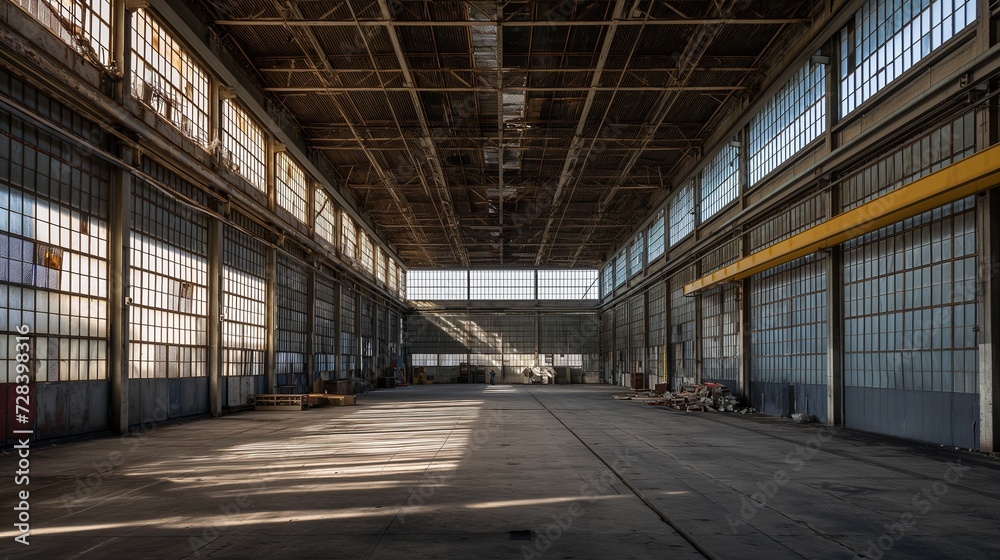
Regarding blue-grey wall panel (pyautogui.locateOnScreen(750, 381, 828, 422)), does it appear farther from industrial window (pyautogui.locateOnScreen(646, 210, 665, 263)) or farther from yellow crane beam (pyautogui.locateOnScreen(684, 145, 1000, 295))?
industrial window (pyautogui.locateOnScreen(646, 210, 665, 263))

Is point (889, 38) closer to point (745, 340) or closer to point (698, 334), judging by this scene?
point (745, 340)

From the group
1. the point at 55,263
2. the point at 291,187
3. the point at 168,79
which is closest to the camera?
the point at 55,263

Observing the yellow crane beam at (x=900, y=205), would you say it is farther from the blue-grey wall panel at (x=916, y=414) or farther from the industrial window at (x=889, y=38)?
the blue-grey wall panel at (x=916, y=414)

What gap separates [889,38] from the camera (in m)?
18.2

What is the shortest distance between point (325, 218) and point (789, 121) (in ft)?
81.2

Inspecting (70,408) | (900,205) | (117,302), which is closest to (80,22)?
(117,302)

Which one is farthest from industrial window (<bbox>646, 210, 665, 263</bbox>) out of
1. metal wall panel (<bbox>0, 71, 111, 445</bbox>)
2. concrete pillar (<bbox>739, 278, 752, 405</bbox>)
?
metal wall panel (<bbox>0, 71, 111, 445</bbox>)

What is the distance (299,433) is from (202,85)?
12.0m

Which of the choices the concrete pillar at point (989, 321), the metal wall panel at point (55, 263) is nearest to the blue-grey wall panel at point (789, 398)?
the concrete pillar at point (989, 321)

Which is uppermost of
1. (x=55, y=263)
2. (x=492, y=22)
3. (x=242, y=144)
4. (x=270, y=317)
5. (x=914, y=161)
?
(x=492, y=22)

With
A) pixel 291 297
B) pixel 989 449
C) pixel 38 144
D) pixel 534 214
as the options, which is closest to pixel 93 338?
pixel 38 144

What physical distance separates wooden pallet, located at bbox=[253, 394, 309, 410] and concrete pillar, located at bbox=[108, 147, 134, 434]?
10.9m

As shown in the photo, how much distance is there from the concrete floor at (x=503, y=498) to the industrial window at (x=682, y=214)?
20.4 meters

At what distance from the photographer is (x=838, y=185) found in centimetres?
2092
